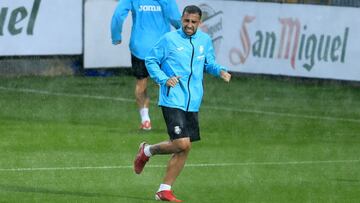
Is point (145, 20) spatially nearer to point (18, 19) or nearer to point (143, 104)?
point (143, 104)

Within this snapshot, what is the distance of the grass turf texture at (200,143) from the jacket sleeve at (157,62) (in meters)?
1.20

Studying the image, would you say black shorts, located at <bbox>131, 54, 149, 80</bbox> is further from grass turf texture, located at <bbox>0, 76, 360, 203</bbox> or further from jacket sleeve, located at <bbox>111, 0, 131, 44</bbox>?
grass turf texture, located at <bbox>0, 76, 360, 203</bbox>

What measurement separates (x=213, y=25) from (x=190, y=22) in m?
14.3

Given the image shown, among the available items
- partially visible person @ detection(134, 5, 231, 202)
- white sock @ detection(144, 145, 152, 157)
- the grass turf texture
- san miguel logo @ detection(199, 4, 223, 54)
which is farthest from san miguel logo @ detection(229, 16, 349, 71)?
partially visible person @ detection(134, 5, 231, 202)

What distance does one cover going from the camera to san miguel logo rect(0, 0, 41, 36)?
24969mm

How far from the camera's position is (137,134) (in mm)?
17922

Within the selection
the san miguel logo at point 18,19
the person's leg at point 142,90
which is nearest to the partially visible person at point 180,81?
the person's leg at point 142,90

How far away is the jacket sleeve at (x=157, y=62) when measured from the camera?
12.6m

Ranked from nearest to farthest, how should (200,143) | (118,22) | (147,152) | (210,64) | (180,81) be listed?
1. (180,81)
2. (210,64)
3. (147,152)
4. (200,143)
5. (118,22)

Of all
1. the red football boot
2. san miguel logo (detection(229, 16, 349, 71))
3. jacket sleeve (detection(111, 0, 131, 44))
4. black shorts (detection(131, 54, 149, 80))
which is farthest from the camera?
san miguel logo (detection(229, 16, 349, 71))

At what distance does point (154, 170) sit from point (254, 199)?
227cm

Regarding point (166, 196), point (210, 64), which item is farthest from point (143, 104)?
point (166, 196)

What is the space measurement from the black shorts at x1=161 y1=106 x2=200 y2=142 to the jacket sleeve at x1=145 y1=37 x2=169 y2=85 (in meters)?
0.33

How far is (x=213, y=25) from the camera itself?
88.5 ft
